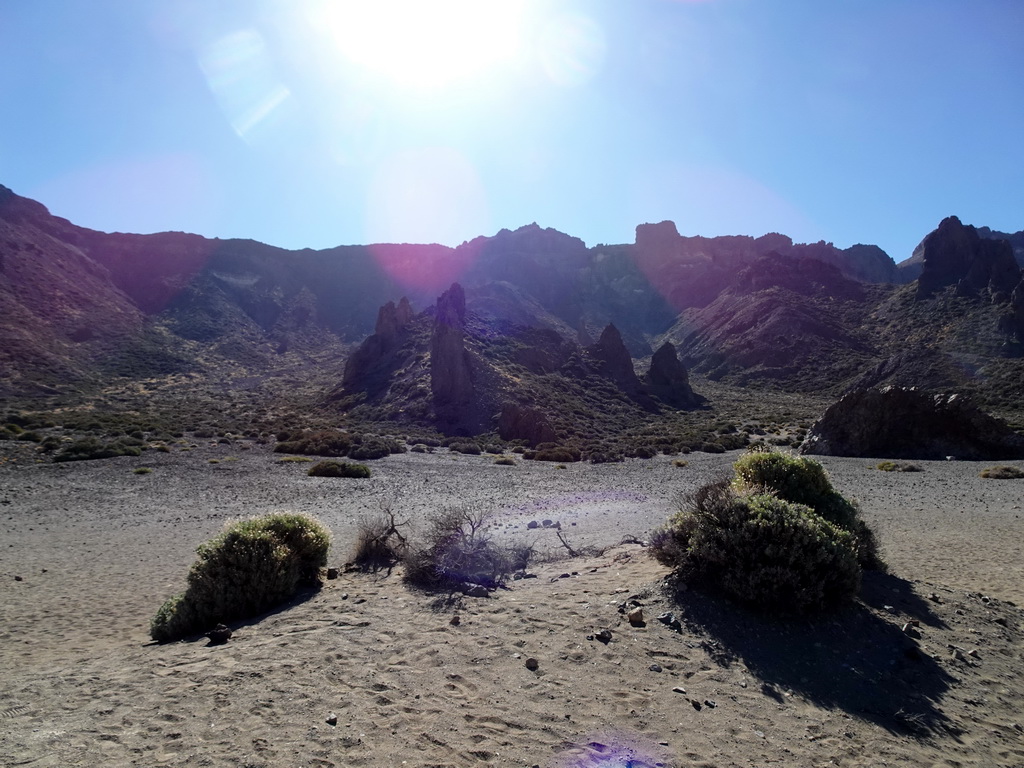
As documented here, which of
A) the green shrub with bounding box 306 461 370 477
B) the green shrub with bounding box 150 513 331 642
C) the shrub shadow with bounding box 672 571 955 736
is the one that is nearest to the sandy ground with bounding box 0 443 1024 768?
the shrub shadow with bounding box 672 571 955 736

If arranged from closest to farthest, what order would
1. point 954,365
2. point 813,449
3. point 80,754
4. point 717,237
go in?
point 80,754, point 813,449, point 954,365, point 717,237

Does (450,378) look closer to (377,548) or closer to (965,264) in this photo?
(377,548)

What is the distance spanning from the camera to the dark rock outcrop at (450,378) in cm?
3831

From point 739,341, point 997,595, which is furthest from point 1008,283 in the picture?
point 997,595

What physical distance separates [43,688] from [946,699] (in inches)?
314

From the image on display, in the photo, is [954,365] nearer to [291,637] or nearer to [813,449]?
[813,449]

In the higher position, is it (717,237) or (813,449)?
(717,237)

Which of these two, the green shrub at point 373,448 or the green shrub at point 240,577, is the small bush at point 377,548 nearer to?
the green shrub at point 240,577

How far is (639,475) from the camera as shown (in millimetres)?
21969

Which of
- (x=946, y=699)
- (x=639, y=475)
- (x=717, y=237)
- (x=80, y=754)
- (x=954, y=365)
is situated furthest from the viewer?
(x=717, y=237)

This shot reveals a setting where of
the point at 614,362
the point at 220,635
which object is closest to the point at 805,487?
the point at 220,635

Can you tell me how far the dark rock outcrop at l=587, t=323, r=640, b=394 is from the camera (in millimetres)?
49125

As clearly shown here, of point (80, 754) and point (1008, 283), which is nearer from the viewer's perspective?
point (80, 754)

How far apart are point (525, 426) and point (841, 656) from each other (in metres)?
28.5
